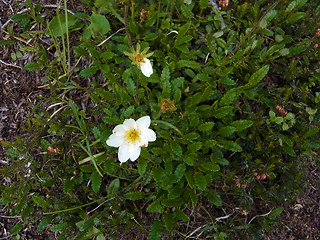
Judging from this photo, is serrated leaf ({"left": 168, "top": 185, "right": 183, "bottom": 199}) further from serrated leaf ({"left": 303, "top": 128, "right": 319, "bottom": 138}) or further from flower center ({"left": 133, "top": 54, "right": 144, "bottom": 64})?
serrated leaf ({"left": 303, "top": 128, "right": 319, "bottom": 138})

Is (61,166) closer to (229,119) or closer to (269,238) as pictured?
(229,119)

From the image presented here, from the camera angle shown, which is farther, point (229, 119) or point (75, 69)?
point (75, 69)

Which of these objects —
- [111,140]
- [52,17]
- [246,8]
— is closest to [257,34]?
[246,8]

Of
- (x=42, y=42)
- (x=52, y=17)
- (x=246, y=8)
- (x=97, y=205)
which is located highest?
(x=246, y=8)

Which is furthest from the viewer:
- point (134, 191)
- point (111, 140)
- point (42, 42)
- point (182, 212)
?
point (42, 42)

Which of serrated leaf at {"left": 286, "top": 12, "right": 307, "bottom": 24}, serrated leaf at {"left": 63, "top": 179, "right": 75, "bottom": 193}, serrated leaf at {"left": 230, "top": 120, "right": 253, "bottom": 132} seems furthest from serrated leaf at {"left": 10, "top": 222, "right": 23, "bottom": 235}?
serrated leaf at {"left": 286, "top": 12, "right": 307, "bottom": 24}

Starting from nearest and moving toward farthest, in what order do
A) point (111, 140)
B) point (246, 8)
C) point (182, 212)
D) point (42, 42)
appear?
point (111, 140) → point (182, 212) → point (246, 8) → point (42, 42)

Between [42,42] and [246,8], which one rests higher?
[246,8]
